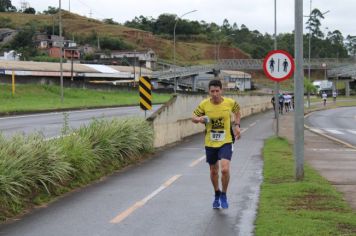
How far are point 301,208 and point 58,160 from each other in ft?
13.8

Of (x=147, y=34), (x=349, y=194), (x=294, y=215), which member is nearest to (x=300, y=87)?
(x=349, y=194)

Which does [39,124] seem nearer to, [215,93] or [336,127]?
[215,93]

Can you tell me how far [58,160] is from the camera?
10203 mm

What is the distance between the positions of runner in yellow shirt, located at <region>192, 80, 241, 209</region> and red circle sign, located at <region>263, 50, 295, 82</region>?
336 inches

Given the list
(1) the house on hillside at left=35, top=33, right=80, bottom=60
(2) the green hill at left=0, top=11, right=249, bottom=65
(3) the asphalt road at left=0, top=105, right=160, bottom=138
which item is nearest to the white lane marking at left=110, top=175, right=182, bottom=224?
(3) the asphalt road at left=0, top=105, right=160, bottom=138

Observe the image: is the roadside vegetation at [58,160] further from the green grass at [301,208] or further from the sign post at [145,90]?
the sign post at [145,90]

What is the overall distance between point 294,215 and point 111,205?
112 inches

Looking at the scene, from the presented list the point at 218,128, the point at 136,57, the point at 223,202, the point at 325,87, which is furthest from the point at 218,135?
the point at 136,57

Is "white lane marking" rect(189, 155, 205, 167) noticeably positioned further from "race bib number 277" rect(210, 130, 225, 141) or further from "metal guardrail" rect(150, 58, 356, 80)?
"metal guardrail" rect(150, 58, 356, 80)

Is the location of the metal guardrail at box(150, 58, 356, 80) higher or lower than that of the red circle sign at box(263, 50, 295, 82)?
higher

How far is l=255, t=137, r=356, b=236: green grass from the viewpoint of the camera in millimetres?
7105

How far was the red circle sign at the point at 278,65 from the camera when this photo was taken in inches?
672

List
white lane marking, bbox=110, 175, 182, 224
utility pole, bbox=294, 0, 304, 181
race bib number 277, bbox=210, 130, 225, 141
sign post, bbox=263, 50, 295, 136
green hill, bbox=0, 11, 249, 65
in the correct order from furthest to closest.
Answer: green hill, bbox=0, 11, 249, 65, sign post, bbox=263, 50, 295, 136, utility pole, bbox=294, 0, 304, 181, race bib number 277, bbox=210, 130, 225, 141, white lane marking, bbox=110, 175, 182, 224

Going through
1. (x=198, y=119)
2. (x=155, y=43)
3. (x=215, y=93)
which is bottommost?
(x=198, y=119)
